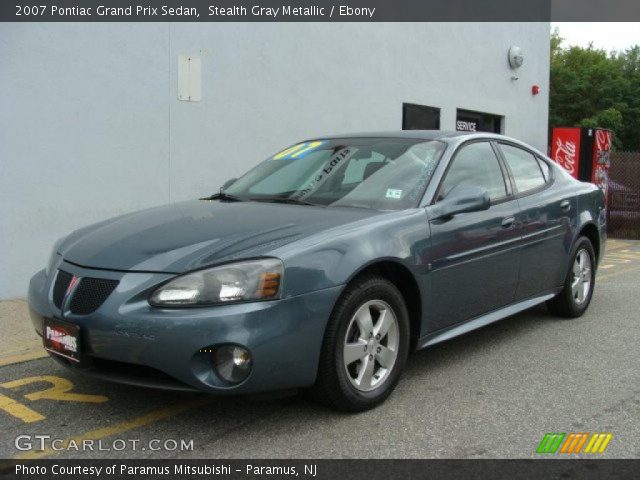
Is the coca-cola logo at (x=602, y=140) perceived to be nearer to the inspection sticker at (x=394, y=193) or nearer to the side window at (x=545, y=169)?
the side window at (x=545, y=169)

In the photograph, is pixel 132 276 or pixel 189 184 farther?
pixel 189 184

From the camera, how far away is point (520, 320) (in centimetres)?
555

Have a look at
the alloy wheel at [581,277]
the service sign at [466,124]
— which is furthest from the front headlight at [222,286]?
the service sign at [466,124]

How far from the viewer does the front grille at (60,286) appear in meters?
3.31

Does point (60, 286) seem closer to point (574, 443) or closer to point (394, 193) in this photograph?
point (394, 193)

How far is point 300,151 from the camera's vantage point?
483cm

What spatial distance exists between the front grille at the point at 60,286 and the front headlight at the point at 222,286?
579 millimetres

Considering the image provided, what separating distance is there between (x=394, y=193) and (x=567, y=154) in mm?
10336

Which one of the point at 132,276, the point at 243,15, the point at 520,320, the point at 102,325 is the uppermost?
the point at 243,15

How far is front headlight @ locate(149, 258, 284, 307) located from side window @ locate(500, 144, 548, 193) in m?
2.48
